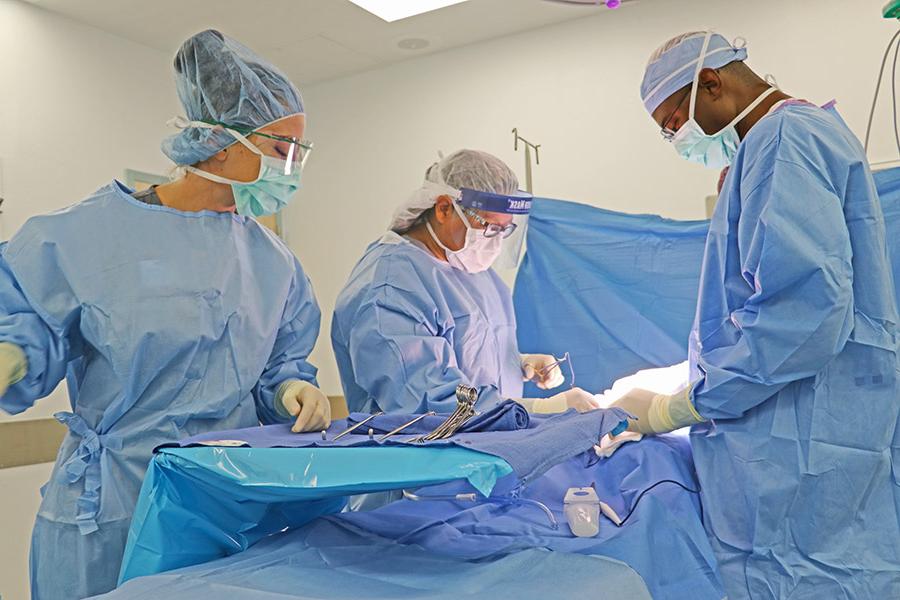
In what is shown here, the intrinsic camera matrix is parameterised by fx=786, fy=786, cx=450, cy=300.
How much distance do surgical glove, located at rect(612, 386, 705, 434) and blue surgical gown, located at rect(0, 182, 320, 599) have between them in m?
0.84

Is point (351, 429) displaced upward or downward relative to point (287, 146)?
downward

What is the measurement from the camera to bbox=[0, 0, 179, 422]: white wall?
10.9 ft

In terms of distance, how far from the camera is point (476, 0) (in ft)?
11.6

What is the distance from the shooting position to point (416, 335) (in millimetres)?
1884

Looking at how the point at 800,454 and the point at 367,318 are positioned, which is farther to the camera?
the point at 367,318

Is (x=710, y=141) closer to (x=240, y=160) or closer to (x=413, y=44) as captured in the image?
(x=240, y=160)

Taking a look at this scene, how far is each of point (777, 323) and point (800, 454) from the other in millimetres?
237

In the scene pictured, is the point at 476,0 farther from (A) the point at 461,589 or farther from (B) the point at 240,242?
(A) the point at 461,589

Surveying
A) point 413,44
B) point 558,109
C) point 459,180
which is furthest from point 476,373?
point 413,44

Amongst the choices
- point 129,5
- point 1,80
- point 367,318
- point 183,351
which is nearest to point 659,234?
point 367,318

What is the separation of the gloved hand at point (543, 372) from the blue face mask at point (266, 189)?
0.97 meters

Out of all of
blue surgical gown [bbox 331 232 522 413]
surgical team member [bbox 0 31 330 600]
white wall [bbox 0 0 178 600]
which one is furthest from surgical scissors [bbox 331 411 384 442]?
white wall [bbox 0 0 178 600]

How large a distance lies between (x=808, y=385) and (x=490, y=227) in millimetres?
1020

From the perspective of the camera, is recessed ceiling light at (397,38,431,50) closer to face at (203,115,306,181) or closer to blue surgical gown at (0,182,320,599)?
face at (203,115,306,181)
